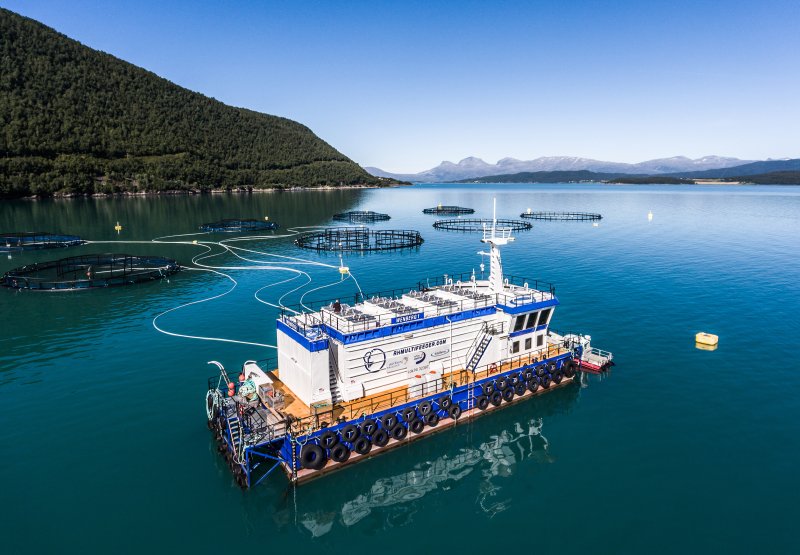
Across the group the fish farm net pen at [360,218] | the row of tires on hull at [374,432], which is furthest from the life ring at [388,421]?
the fish farm net pen at [360,218]

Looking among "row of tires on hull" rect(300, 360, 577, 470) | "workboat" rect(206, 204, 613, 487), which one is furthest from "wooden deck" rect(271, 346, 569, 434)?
"row of tires on hull" rect(300, 360, 577, 470)

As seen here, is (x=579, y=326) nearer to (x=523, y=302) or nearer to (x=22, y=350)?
(x=523, y=302)

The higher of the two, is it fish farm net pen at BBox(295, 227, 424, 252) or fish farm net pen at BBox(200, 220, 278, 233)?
fish farm net pen at BBox(200, 220, 278, 233)

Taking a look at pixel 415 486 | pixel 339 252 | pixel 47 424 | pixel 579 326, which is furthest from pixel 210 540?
pixel 339 252

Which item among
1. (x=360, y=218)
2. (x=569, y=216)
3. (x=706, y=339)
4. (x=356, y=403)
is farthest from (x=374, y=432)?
(x=569, y=216)

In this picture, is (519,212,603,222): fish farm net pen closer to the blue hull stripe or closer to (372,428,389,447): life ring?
the blue hull stripe
